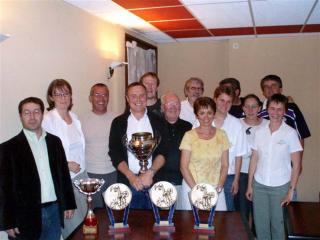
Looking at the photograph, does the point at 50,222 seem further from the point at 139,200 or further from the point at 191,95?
the point at 191,95

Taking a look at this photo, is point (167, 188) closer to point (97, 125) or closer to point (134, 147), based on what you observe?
point (134, 147)

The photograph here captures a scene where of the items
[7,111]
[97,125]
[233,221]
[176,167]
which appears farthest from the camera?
[97,125]

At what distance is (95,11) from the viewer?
3.75 metres

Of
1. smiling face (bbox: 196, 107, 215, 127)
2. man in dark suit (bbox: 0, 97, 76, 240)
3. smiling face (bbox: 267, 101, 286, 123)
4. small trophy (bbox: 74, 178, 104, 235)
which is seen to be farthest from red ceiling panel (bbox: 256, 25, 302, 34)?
small trophy (bbox: 74, 178, 104, 235)

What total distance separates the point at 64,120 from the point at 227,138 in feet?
3.85

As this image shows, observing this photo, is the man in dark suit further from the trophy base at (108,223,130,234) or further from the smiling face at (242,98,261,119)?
the smiling face at (242,98,261,119)

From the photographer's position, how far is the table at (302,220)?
2.01 m

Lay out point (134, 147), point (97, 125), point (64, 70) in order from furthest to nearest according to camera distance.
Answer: point (64, 70) < point (97, 125) < point (134, 147)

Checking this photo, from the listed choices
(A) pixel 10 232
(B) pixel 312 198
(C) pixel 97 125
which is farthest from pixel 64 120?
(B) pixel 312 198

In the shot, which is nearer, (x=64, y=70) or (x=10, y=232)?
(x=10, y=232)

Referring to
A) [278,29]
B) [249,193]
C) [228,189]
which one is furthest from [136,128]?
[278,29]

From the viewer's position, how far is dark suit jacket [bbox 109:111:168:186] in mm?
2572

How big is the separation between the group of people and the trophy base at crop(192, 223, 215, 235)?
0.52m

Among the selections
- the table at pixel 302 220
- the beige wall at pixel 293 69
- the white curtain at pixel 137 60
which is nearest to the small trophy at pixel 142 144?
the table at pixel 302 220
